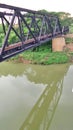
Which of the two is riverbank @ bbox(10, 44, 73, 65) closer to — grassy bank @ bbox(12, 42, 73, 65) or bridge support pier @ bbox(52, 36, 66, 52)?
grassy bank @ bbox(12, 42, 73, 65)

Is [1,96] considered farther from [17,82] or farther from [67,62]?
[67,62]

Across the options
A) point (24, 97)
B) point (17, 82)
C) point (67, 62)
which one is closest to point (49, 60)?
point (67, 62)

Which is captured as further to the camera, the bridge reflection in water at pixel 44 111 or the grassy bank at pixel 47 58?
the grassy bank at pixel 47 58

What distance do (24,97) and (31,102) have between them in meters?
1.06

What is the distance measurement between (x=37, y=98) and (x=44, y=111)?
6.87ft

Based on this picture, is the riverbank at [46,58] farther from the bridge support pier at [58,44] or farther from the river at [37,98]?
the river at [37,98]

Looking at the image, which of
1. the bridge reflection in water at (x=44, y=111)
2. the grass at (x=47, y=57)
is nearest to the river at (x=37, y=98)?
the bridge reflection in water at (x=44, y=111)

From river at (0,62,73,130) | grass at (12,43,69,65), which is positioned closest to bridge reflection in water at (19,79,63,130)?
river at (0,62,73,130)

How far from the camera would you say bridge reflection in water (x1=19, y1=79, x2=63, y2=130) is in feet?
43.5

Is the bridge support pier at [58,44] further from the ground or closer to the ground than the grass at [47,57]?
further from the ground

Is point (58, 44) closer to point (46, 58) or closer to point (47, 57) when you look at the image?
point (47, 57)

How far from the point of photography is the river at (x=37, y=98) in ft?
44.5

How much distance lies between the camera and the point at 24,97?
1723 cm

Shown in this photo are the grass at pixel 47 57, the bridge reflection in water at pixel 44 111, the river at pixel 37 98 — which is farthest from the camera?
the grass at pixel 47 57
